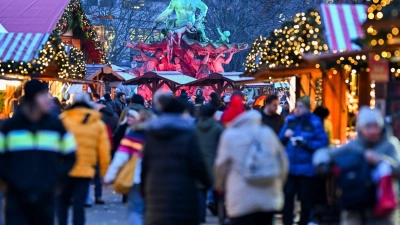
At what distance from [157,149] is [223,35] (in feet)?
144

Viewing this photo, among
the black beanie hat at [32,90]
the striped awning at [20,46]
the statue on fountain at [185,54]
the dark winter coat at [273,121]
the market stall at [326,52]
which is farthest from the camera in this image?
the statue on fountain at [185,54]

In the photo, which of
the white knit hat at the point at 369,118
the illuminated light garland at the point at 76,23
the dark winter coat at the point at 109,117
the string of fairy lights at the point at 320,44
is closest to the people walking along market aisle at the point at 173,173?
the white knit hat at the point at 369,118

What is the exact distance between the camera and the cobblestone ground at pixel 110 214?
14.2 m

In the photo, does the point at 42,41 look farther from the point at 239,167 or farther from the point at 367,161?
the point at 367,161

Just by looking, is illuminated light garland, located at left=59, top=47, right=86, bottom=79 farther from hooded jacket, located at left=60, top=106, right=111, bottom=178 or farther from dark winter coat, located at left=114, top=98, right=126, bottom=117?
hooded jacket, located at left=60, top=106, right=111, bottom=178

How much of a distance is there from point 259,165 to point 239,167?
18cm

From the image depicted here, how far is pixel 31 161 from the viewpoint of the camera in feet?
26.1

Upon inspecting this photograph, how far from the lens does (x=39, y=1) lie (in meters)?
29.0

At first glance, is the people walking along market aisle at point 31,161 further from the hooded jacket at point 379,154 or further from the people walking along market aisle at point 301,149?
the people walking along market aisle at point 301,149

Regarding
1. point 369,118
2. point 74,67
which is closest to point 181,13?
point 74,67

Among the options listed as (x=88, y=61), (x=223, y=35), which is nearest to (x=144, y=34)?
(x=223, y=35)

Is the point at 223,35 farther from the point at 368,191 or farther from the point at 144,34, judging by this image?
the point at 368,191

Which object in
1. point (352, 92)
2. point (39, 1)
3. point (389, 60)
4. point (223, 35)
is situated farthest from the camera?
point (223, 35)

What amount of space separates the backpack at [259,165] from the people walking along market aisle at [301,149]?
3.38 metres
